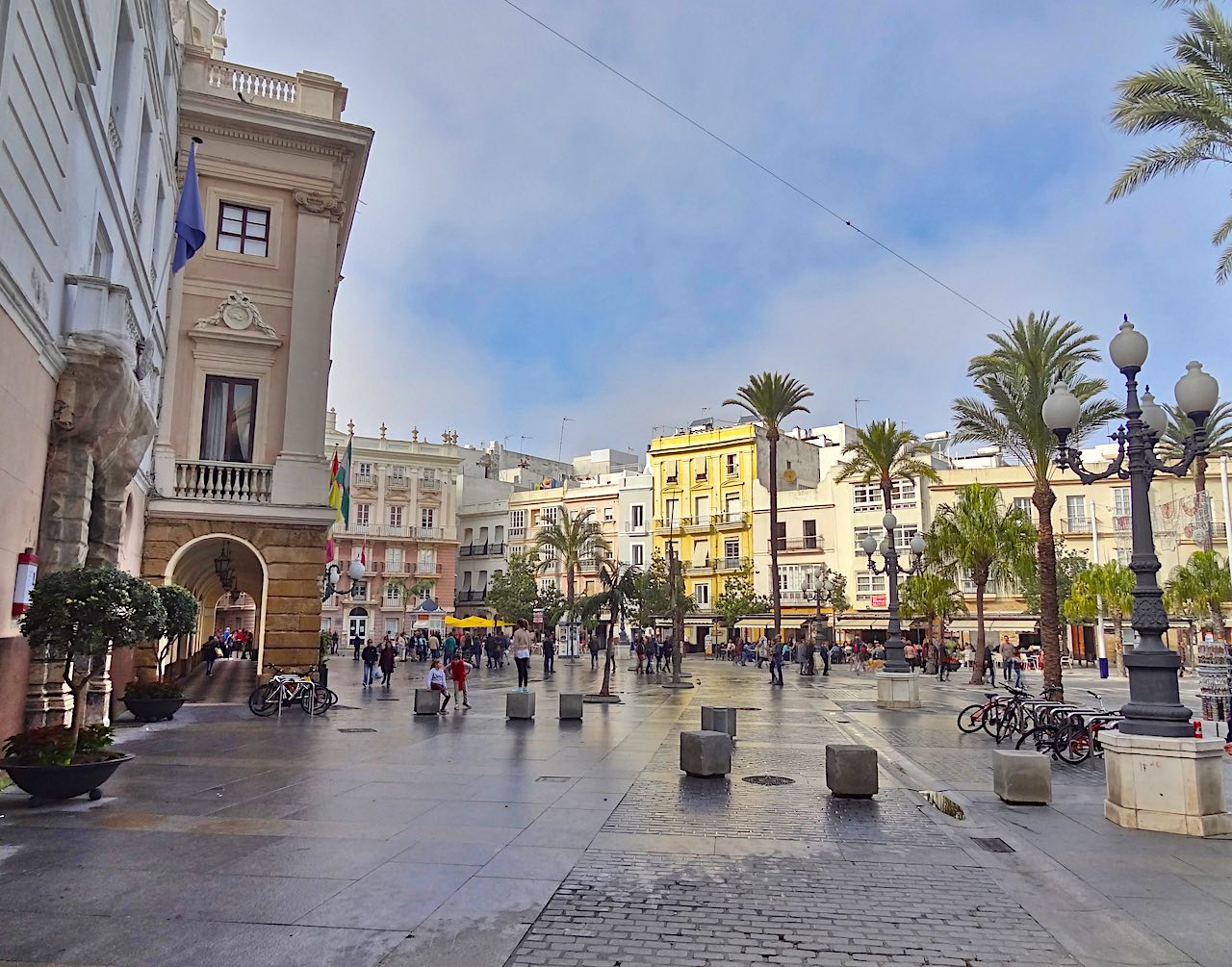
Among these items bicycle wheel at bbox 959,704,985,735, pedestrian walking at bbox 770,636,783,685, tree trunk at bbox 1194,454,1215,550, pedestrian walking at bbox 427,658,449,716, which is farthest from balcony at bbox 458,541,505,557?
bicycle wheel at bbox 959,704,985,735

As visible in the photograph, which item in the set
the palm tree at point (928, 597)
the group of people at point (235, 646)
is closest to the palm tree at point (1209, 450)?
the palm tree at point (928, 597)

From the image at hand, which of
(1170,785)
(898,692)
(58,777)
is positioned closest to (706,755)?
(1170,785)

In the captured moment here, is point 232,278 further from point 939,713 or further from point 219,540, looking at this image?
point 939,713

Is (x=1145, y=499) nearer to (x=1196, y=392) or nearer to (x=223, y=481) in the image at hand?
(x=1196, y=392)

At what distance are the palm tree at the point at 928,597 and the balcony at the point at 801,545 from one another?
42.7ft

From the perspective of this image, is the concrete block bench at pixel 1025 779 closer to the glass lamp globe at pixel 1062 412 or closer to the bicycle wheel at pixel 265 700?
the glass lamp globe at pixel 1062 412

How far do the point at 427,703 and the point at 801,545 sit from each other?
1964 inches

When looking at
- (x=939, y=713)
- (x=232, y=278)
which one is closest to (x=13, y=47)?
(x=232, y=278)

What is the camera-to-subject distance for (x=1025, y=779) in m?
9.51

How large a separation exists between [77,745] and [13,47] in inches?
260

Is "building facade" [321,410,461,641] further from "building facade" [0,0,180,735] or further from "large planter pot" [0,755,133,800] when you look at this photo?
"large planter pot" [0,755,133,800]

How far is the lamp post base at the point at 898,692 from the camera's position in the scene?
71.5ft

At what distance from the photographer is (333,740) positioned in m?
14.1

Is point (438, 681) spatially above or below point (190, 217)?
below
